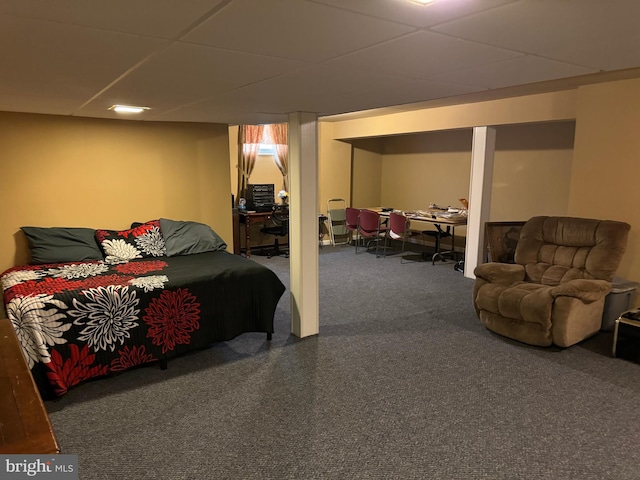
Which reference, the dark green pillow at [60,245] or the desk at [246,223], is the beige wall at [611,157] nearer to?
the desk at [246,223]

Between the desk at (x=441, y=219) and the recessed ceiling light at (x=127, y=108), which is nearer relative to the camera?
the recessed ceiling light at (x=127, y=108)

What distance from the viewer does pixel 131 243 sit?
4172mm

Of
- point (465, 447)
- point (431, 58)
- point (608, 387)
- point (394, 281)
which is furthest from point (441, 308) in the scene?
point (431, 58)

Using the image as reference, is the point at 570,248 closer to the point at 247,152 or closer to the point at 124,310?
the point at 124,310

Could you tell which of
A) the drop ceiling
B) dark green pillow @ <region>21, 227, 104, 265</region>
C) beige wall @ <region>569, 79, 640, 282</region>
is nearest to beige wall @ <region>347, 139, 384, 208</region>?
beige wall @ <region>569, 79, 640, 282</region>

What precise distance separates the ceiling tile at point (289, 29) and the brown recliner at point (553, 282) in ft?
9.28

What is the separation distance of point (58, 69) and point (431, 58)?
1838 millimetres

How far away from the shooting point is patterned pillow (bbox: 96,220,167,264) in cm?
404

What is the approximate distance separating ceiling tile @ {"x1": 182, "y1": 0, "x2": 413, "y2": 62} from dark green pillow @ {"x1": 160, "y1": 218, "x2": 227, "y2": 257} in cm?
283

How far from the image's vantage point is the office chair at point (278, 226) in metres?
7.05

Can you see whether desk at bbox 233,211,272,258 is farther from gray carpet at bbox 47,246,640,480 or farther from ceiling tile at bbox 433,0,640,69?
ceiling tile at bbox 433,0,640,69

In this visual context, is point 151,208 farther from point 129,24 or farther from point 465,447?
point 465,447

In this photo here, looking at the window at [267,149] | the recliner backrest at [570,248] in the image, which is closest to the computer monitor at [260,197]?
the window at [267,149]

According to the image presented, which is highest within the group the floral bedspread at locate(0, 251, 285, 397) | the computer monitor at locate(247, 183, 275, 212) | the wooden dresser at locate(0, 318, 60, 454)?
the computer monitor at locate(247, 183, 275, 212)
